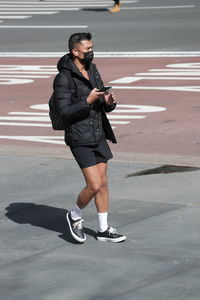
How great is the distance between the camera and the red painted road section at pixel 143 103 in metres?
13.5

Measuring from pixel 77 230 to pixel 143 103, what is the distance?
8212 mm

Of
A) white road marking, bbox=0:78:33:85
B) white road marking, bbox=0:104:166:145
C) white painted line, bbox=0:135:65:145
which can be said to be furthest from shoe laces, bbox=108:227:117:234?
white road marking, bbox=0:78:33:85

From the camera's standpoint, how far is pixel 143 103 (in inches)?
667

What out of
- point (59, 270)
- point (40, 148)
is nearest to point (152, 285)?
point (59, 270)

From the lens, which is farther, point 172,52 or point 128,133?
point 172,52

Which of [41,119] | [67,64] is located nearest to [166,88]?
[41,119]

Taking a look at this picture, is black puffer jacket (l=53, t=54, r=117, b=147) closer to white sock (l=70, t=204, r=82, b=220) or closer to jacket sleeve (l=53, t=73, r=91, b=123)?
jacket sleeve (l=53, t=73, r=91, b=123)

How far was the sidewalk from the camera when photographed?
757 centimetres

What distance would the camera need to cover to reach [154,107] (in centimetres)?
1655

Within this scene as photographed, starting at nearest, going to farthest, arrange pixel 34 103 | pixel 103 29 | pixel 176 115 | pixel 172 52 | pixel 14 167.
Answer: pixel 14 167 → pixel 176 115 → pixel 34 103 → pixel 172 52 → pixel 103 29

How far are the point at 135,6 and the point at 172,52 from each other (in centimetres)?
1133

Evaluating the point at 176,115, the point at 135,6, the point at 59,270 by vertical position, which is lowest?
the point at 135,6

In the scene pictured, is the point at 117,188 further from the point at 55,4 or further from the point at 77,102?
the point at 55,4

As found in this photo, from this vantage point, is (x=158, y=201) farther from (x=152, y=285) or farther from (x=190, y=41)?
(x=190, y=41)
